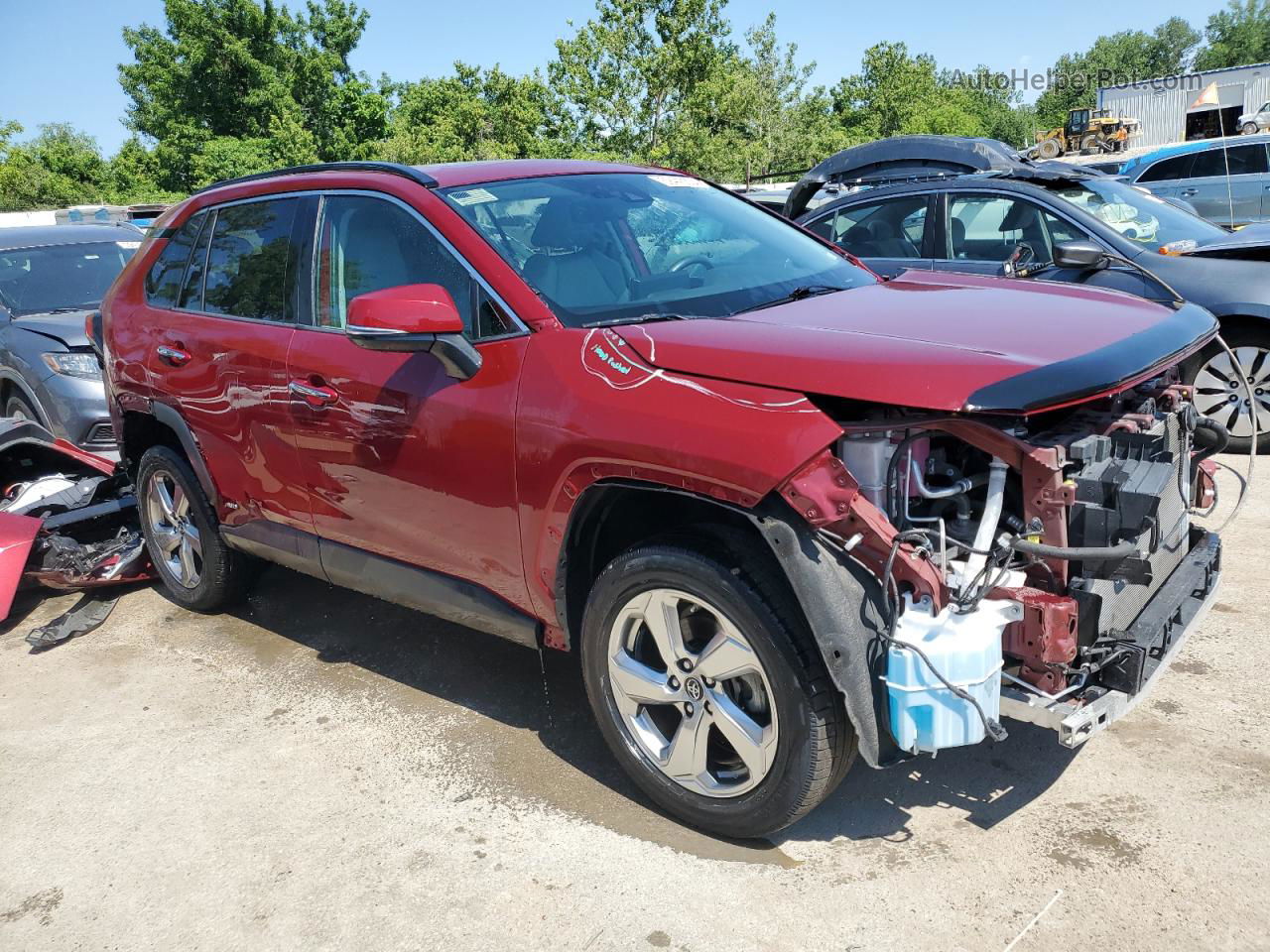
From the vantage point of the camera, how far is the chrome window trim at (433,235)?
3.27 m

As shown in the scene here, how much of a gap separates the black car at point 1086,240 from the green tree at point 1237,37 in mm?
87884

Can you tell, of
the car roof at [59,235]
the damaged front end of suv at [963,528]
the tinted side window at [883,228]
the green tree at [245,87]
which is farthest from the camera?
the green tree at [245,87]

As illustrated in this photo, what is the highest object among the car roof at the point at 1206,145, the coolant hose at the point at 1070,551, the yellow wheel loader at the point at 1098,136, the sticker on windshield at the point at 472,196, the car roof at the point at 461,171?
the yellow wheel loader at the point at 1098,136

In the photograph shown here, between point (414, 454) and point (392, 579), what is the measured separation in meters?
0.55

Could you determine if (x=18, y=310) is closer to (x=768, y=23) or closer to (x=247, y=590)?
(x=247, y=590)

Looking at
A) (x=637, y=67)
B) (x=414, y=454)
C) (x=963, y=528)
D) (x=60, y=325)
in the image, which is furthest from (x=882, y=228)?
(x=637, y=67)

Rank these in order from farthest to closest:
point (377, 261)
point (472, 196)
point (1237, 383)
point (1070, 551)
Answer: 1. point (1237, 383)
2. point (377, 261)
3. point (472, 196)
4. point (1070, 551)

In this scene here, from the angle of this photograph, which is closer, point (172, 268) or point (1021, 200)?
point (172, 268)

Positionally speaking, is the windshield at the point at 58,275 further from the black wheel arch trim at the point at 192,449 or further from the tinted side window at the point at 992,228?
the tinted side window at the point at 992,228

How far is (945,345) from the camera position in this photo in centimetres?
267

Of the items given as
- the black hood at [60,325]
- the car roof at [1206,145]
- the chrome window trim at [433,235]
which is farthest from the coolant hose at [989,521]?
the car roof at [1206,145]

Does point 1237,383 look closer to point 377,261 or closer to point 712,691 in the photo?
point 712,691

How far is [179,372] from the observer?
4.61 m

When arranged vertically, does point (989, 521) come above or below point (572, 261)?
below
